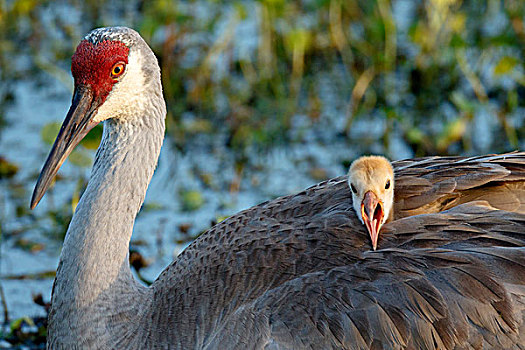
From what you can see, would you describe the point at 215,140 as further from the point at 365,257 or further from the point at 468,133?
the point at 365,257

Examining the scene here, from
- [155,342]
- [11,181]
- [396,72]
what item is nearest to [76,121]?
[155,342]

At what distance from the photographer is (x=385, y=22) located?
22.4ft

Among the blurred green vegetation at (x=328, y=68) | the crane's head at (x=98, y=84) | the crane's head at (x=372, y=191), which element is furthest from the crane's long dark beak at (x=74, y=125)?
the blurred green vegetation at (x=328, y=68)

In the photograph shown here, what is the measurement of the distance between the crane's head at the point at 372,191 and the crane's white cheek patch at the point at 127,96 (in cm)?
95

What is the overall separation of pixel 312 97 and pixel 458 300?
382 centimetres

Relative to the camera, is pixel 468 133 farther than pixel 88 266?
Yes

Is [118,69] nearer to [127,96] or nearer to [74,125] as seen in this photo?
[127,96]

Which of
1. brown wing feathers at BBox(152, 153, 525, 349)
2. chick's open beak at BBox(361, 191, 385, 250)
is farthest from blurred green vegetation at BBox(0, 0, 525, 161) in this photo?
chick's open beak at BBox(361, 191, 385, 250)

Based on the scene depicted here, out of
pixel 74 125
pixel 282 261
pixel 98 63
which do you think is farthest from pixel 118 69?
pixel 282 261

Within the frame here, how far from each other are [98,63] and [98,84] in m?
0.09

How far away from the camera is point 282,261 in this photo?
3.65 metres

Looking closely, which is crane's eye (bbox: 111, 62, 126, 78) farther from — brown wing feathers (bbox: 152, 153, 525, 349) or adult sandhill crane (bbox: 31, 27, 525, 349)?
brown wing feathers (bbox: 152, 153, 525, 349)

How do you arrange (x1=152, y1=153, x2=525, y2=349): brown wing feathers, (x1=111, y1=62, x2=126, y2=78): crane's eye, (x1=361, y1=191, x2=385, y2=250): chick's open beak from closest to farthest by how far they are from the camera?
(x1=152, y1=153, x2=525, y2=349): brown wing feathers < (x1=361, y1=191, x2=385, y2=250): chick's open beak < (x1=111, y1=62, x2=126, y2=78): crane's eye

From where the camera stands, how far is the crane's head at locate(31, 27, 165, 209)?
3.62 metres
